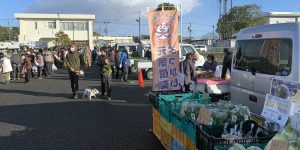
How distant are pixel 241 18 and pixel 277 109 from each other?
160 feet

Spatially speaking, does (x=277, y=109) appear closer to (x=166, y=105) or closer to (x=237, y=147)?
(x=237, y=147)

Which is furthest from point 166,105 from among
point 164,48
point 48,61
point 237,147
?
point 48,61

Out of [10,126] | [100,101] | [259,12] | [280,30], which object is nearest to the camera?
[280,30]

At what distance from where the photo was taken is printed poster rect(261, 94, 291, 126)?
3.40 m

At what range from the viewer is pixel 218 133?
416 centimetres

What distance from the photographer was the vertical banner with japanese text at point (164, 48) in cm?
749

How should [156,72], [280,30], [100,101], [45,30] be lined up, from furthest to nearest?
[45,30] < [100,101] < [156,72] < [280,30]

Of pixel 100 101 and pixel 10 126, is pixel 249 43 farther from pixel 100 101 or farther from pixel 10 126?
pixel 100 101

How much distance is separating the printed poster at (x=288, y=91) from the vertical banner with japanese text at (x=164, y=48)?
3923 millimetres

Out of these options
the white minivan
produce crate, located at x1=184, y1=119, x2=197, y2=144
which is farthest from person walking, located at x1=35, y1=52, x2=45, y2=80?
produce crate, located at x1=184, y1=119, x2=197, y2=144

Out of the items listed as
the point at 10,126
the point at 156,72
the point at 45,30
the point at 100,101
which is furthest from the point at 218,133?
the point at 45,30

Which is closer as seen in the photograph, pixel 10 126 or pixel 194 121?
pixel 194 121

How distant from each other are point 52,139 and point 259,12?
157ft

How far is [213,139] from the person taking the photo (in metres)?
3.36
